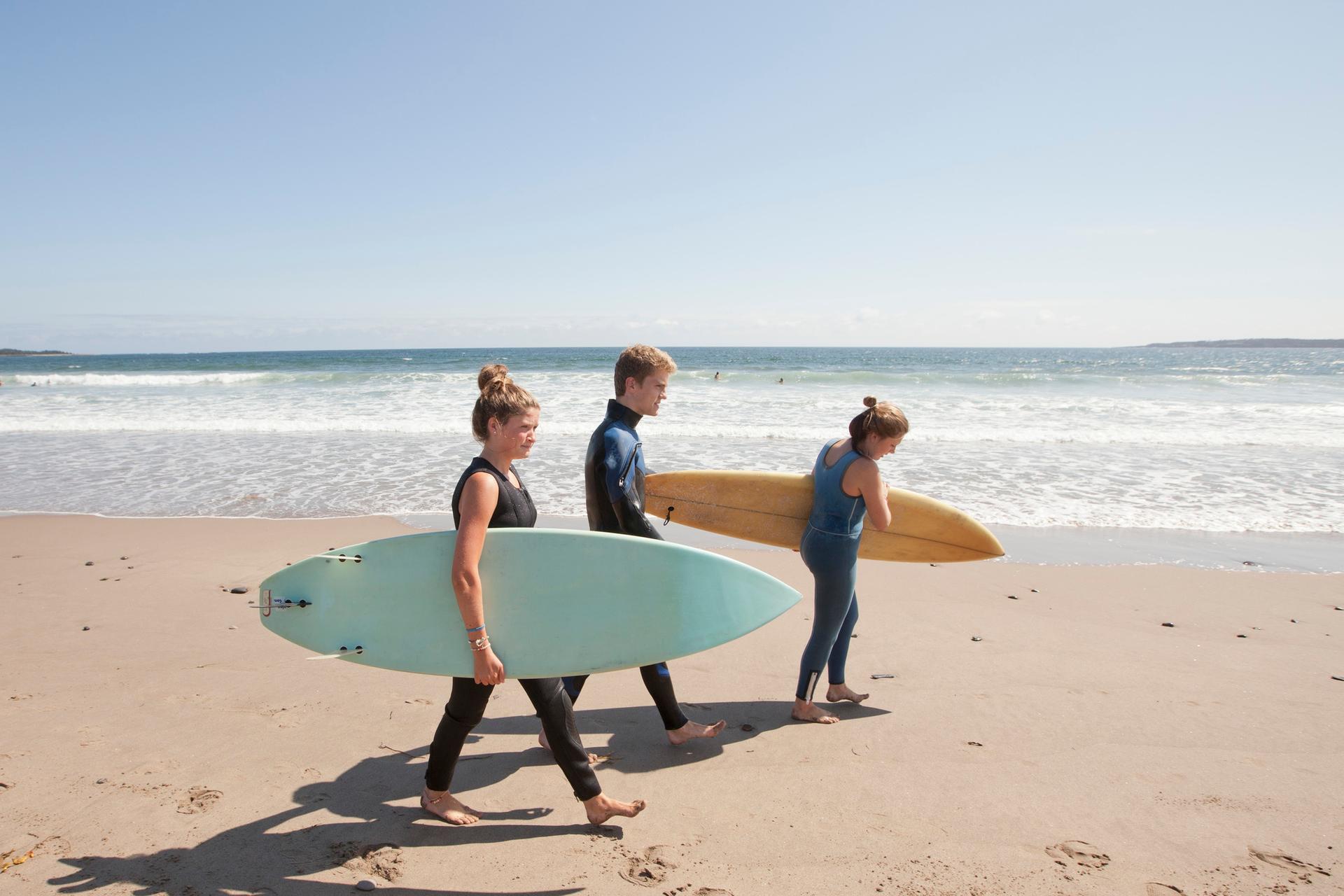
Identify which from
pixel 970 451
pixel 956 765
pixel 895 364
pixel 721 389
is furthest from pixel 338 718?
pixel 895 364

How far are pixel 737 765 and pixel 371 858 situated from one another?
124cm

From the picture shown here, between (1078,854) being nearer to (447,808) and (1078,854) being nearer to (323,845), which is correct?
(447,808)

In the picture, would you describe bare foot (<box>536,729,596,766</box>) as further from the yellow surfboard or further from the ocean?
the ocean

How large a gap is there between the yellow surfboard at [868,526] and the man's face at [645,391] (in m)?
1.03

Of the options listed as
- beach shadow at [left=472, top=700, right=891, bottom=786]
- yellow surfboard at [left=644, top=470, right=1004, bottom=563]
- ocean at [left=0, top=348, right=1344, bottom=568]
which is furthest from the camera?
ocean at [left=0, top=348, right=1344, bottom=568]

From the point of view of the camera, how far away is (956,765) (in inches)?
107

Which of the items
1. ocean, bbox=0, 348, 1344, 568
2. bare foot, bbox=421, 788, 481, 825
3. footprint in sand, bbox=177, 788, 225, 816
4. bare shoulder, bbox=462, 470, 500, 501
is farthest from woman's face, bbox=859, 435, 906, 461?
ocean, bbox=0, 348, 1344, 568

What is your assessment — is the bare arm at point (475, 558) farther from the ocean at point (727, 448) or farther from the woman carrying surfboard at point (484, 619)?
the ocean at point (727, 448)

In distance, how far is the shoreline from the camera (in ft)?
18.1

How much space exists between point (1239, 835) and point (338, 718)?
3151mm

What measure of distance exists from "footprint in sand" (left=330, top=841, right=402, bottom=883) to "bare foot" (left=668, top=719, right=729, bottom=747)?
1048mm

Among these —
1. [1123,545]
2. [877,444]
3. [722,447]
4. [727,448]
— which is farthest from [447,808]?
[722,447]

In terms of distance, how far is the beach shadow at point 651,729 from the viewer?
2812 mm

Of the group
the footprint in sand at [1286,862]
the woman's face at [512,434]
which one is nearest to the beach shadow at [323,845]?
the woman's face at [512,434]
